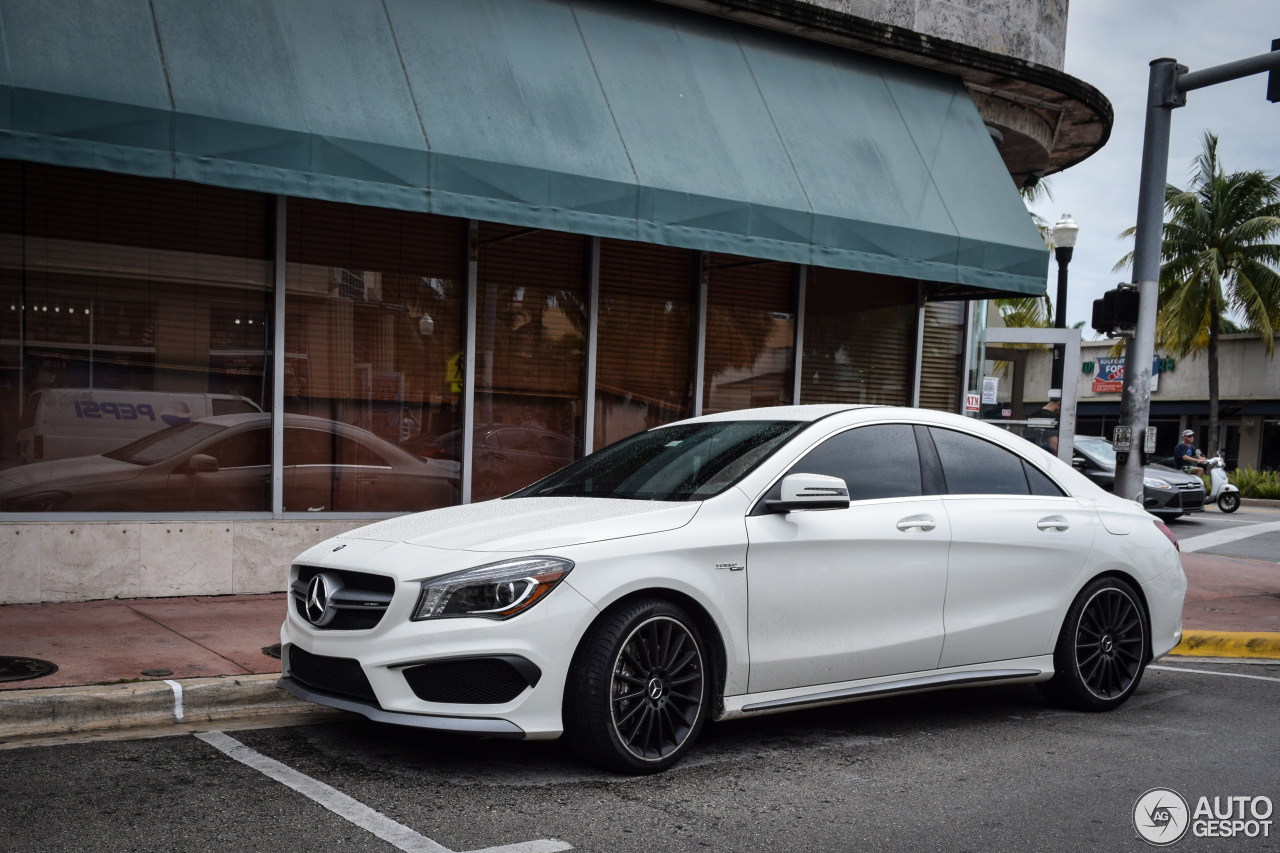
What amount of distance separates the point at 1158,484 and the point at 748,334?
12.0 m

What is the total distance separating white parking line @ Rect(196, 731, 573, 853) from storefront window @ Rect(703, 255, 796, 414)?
6.83 m

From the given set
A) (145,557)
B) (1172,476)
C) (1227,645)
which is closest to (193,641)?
(145,557)

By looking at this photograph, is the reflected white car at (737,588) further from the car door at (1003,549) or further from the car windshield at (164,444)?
the car windshield at (164,444)

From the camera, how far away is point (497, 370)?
9844 millimetres

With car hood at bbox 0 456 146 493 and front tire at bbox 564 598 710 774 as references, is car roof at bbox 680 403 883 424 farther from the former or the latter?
car hood at bbox 0 456 146 493

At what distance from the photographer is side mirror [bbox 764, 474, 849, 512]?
4930 mm

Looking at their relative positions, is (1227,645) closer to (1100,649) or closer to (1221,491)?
(1100,649)

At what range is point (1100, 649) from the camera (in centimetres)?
616

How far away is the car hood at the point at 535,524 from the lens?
4.55 metres

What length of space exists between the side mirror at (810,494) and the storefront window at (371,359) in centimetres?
508

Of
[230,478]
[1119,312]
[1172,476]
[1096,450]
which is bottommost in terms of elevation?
[1172,476]

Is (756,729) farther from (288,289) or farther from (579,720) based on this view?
(288,289)

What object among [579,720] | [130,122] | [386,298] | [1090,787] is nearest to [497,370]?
[386,298]

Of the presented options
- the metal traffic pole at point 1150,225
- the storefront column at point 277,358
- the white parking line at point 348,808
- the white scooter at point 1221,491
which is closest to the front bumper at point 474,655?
the white parking line at point 348,808
